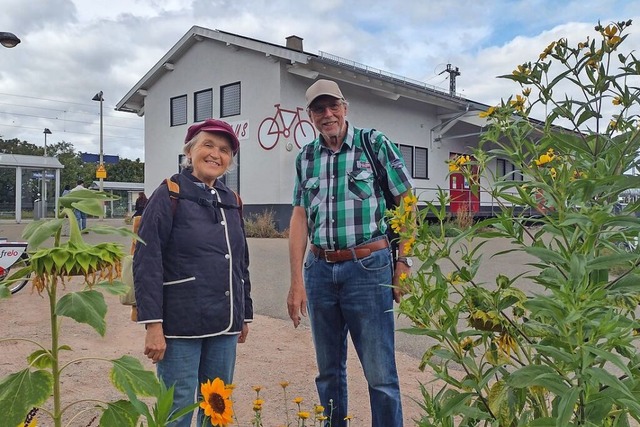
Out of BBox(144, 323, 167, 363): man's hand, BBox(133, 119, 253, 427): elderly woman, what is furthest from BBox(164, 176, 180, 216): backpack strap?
BBox(144, 323, 167, 363): man's hand

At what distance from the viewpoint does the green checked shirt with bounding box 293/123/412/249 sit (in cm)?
264

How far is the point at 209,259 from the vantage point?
7.81ft

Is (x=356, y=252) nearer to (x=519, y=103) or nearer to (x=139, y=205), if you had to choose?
(x=519, y=103)

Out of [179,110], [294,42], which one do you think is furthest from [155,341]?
[179,110]

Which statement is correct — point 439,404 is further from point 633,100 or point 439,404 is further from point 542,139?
point 633,100

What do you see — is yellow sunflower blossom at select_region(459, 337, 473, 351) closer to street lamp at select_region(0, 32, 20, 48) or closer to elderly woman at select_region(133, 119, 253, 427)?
elderly woman at select_region(133, 119, 253, 427)

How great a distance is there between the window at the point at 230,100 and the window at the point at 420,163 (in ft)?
23.1

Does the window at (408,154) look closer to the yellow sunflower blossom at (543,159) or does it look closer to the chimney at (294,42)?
the chimney at (294,42)

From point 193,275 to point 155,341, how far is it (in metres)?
0.30

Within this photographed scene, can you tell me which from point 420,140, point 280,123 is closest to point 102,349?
point 280,123

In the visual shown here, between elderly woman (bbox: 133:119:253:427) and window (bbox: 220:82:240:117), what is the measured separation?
1555cm

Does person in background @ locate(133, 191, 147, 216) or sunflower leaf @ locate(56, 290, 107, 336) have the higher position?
person in background @ locate(133, 191, 147, 216)

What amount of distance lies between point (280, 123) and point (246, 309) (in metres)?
14.0

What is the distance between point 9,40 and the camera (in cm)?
1155
